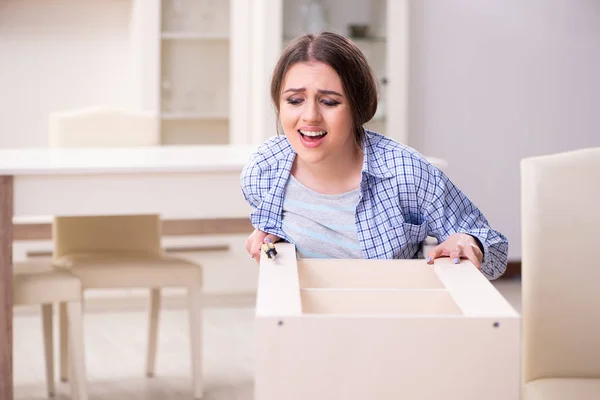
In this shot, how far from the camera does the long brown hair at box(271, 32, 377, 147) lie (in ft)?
4.85

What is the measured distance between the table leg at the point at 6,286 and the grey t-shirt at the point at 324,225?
3.82ft

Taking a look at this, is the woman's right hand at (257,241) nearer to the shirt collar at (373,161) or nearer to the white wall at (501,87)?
the shirt collar at (373,161)

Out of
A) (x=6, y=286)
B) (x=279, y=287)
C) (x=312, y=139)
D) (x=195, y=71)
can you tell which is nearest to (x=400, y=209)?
(x=312, y=139)

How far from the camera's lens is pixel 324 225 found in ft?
5.01

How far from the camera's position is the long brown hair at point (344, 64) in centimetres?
148

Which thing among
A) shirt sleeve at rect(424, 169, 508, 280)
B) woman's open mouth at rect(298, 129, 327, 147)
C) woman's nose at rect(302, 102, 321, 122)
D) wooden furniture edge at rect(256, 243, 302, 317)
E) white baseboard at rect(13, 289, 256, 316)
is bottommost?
white baseboard at rect(13, 289, 256, 316)

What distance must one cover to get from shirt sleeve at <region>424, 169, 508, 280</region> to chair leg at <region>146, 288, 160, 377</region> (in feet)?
5.26

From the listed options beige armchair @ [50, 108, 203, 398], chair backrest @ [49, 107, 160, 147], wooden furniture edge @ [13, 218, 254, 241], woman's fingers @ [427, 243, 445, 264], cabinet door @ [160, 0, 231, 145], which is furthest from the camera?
cabinet door @ [160, 0, 231, 145]

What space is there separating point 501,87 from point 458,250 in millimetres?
3163

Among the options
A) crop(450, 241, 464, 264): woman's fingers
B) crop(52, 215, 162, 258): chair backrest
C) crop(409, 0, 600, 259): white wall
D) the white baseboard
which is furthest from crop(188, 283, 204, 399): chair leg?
crop(409, 0, 600, 259): white wall

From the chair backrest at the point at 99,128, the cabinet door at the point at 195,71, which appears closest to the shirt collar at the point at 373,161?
the chair backrest at the point at 99,128

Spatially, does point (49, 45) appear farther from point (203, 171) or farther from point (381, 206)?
point (381, 206)

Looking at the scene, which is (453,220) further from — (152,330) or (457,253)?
(152,330)

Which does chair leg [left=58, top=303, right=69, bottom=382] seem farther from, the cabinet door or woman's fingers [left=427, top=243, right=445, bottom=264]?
woman's fingers [left=427, top=243, right=445, bottom=264]
